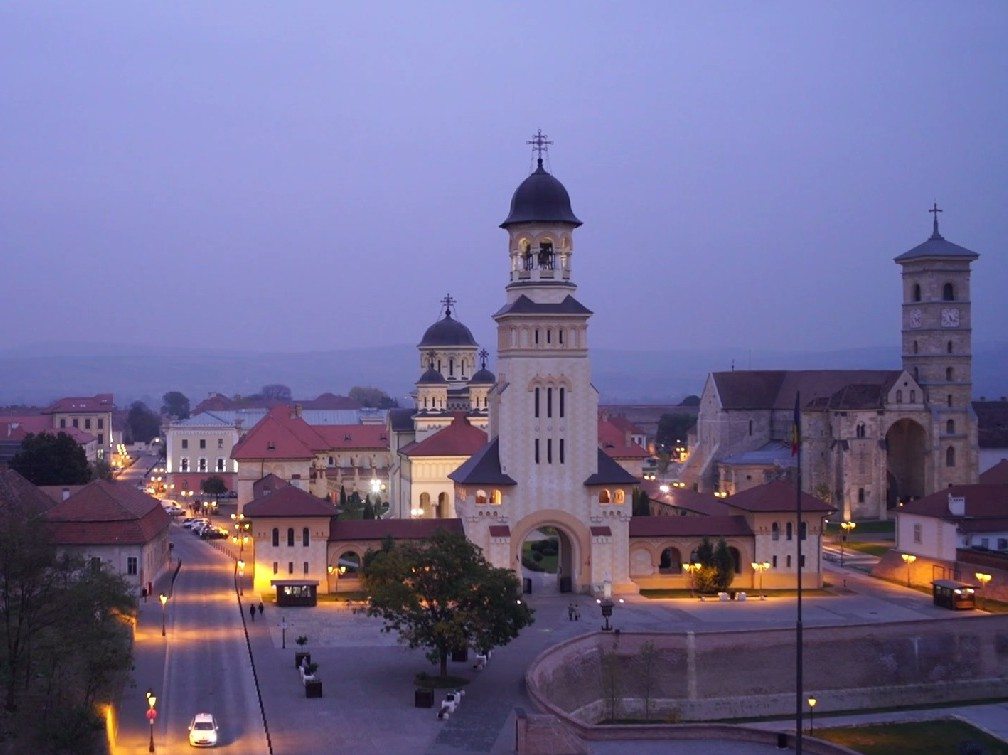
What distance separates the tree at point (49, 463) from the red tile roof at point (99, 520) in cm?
2301

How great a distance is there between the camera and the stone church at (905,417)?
81750 millimetres

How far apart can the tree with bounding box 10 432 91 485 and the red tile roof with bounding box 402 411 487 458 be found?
67.4 ft

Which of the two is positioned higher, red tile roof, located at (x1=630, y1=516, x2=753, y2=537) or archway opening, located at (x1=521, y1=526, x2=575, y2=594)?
red tile roof, located at (x1=630, y1=516, x2=753, y2=537)

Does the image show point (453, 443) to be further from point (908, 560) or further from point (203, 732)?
point (203, 732)

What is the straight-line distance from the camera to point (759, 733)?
3775cm

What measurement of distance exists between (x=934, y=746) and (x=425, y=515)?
39.2m

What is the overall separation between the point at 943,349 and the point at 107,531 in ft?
174

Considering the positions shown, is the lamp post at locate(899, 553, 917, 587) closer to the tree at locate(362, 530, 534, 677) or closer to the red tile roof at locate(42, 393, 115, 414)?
the tree at locate(362, 530, 534, 677)

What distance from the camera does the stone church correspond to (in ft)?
268

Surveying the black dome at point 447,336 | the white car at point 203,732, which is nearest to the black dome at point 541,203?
the white car at point 203,732

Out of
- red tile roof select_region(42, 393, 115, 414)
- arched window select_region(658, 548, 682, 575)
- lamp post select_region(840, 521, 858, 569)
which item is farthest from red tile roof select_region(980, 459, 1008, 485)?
red tile roof select_region(42, 393, 115, 414)

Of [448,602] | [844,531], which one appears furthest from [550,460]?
[844,531]

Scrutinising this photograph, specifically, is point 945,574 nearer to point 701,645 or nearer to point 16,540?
point 701,645

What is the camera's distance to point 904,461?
8625cm
